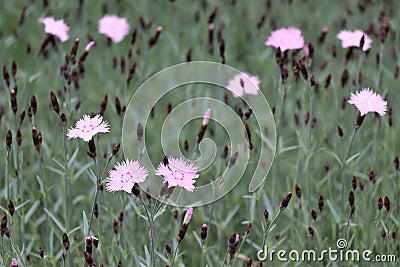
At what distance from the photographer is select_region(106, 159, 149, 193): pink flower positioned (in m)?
1.90

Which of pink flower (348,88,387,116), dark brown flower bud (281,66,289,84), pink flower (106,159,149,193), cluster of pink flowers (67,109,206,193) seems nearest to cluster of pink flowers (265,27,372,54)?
dark brown flower bud (281,66,289,84)

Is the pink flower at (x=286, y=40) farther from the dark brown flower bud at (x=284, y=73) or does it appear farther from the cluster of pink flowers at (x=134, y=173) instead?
the cluster of pink flowers at (x=134, y=173)

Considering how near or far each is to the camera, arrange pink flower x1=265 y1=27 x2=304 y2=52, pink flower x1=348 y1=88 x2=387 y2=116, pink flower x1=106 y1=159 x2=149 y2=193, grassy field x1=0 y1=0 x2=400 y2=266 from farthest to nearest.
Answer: pink flower x1=265 y1=27 x2=304 y2=52 < grassy field x1=0 y1=0 x2=400 y2=266 < pink flower x1=348 y1=88 x2=387 y2=116 < pink flower x1=106 y1=159 x2=149 y2=193

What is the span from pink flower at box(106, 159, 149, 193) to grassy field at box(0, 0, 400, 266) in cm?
4

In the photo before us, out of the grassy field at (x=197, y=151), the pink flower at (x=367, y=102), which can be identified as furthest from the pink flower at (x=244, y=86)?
the pink flower at (x=367, y=102)

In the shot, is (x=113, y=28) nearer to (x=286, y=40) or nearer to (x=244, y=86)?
(x=244, y=86)

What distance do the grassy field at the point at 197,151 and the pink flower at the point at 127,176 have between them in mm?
44

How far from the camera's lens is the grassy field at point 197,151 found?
2453 millimetres

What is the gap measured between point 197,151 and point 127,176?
1150 millimetres

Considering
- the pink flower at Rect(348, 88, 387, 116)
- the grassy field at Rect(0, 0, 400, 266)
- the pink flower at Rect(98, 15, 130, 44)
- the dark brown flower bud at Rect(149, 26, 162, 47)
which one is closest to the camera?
the pink flower at Rect(348, 88, 387, 116)

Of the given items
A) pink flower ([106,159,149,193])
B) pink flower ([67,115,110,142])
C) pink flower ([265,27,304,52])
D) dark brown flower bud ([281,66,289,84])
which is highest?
pink flower ([265,27,304,52])

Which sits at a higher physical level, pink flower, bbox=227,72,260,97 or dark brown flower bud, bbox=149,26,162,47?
dark brown flower bud, bbox=149,26,162,47

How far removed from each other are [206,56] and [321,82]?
27.8 inches

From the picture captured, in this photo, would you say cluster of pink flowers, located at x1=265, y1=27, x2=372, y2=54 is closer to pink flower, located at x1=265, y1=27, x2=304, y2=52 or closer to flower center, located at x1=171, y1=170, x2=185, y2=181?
pink flower, located at x1=265, y1=27, x2=304, y2=52
